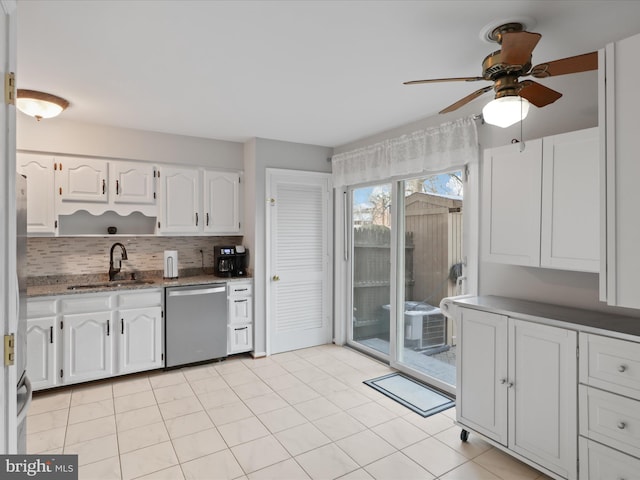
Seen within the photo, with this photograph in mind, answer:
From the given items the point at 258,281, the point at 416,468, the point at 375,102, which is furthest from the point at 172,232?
the point at 416,468

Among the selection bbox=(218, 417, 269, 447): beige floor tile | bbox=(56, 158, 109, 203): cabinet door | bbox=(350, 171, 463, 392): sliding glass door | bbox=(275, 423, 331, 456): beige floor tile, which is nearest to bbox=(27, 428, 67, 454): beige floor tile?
bbox=(218, 417, 269, 447): beige floor tile

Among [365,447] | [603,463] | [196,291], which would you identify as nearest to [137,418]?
[196,291]

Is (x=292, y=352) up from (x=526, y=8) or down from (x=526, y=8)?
down

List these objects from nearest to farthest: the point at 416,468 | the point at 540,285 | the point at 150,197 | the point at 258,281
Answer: the point at 416,468 < the point at 540,285 < the point at 150,197 < the point at 258,281

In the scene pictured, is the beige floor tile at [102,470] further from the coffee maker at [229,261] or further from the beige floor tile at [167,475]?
the coffee maker at [229,261]

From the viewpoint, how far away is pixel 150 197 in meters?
3.79

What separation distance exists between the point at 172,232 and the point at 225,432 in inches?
85.4

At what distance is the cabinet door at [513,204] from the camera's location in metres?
2.24

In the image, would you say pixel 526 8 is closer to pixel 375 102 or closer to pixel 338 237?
pixel 375 102

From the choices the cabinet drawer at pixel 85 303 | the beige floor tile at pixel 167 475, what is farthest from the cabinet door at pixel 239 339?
the beige floor tile at pixel 167 475

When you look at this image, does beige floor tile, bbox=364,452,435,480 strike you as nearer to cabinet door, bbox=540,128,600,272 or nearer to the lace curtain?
cabinet door, bbox=540,128,600,272

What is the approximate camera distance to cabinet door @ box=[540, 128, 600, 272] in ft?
6.48

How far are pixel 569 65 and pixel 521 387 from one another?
172 cm

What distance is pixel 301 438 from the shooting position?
251 centimetres
